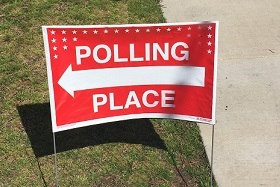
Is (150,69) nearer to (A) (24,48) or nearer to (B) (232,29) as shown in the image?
(A) (24,48)

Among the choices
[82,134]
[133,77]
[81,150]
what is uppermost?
[133,77]

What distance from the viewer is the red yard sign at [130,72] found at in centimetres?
409

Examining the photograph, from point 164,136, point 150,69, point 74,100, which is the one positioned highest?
point 150,69

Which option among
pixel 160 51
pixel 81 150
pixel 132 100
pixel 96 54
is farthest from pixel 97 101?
pixel 81 150

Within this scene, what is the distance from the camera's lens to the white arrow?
4.18 m

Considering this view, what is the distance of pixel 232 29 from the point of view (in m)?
6.97

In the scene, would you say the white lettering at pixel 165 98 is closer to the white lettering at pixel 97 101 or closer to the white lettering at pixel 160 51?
the white lettering at pixel 160 51

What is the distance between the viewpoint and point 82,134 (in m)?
5.14

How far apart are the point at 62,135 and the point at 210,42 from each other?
79.2 inches

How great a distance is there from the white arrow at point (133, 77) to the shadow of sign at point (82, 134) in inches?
38.4

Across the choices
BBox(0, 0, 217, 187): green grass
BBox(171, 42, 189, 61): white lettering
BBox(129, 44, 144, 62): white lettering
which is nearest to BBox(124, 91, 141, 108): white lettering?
BBox(129, 44, 144, 62): white lettering

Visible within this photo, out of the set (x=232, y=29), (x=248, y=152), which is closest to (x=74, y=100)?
(x=248, y=152)

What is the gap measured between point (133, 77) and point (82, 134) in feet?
3.92

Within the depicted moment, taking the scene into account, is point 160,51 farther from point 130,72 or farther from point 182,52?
point 130,72
